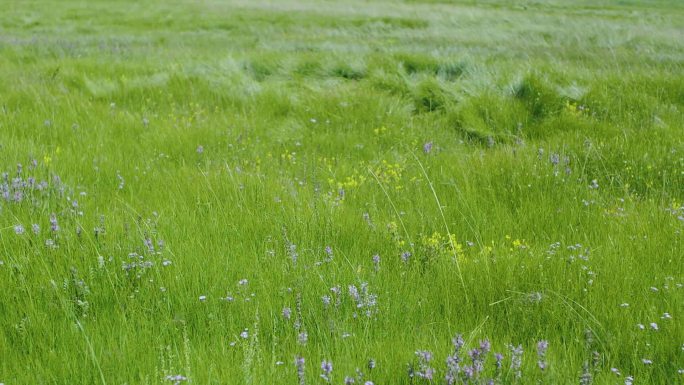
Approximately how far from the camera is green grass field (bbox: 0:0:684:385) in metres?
2.29

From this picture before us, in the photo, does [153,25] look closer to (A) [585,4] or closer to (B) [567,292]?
(B) [567,292]

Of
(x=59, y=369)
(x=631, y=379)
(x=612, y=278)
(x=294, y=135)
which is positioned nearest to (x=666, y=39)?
(x=294, y=135)

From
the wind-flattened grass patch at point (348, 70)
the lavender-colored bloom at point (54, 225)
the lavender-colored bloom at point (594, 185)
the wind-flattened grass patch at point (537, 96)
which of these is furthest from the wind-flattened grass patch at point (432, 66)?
the lavender-colored bloom at point (54, 225)

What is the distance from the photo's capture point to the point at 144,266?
2.79 m

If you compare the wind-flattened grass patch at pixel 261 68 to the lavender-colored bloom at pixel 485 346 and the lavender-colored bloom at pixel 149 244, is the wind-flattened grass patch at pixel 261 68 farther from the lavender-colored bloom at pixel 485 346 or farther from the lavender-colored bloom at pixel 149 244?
the lavender-colored bloom at pixel 485 346

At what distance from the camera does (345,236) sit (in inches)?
132

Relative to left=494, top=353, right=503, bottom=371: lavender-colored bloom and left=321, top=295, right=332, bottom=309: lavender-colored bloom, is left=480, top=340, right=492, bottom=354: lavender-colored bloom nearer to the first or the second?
left=494, top=353, right=503, bottom=371: lavender-colored bloom

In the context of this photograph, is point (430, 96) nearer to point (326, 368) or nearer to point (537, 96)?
point (537, 96)

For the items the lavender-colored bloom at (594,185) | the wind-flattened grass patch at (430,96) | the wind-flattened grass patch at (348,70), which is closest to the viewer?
Result: the lavender-colored bloom at (594,185)

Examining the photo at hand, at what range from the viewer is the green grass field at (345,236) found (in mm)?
2285

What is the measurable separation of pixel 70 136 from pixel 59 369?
373cm

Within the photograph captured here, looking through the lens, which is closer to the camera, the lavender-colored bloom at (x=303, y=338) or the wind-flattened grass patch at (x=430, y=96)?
the lavender-colored bloom at (x=303, y=338)

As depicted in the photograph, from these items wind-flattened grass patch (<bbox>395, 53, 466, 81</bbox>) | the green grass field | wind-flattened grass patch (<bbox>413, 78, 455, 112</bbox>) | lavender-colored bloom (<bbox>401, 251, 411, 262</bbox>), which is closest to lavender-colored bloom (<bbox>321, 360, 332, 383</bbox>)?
the green grass field

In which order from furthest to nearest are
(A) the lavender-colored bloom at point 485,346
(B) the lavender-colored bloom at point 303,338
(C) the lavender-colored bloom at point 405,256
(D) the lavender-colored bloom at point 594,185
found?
(D) the lavender-colored bloom at point 594,185
(C) the lavender-colored bloom at point 405,256
(B) the lavender-colored bloom at point 303,338
(A) the lavender-colored bloom at point 485,346
